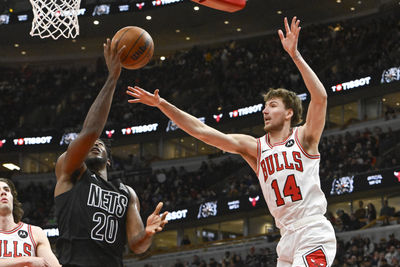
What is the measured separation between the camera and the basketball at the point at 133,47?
583cm

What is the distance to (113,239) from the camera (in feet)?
14.8

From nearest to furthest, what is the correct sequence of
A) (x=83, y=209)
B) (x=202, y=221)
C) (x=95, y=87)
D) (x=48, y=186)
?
(x=83, y=209)
(x=202, y=221)
(x=48, y=186)
(x=95, y=87)

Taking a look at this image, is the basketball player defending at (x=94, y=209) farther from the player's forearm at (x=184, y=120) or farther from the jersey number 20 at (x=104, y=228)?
the player's forearm at (x=184, y=120)

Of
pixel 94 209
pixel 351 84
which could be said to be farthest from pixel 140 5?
pixel 94 209

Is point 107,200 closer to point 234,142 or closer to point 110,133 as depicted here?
point 234,142

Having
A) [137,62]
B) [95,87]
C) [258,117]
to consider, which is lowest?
[137,62]

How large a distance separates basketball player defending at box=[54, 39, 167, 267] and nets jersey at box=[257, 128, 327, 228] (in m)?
1.40

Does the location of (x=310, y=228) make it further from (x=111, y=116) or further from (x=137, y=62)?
(x=111, y=116)

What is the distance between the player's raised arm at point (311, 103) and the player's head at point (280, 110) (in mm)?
228

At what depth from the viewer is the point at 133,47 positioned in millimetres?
5848

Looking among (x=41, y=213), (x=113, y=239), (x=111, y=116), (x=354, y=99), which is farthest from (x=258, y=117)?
(x=113, y=239)

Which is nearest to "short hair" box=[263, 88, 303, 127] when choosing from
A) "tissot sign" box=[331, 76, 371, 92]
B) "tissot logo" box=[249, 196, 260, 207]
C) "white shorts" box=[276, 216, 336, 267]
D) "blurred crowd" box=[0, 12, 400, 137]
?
"white shorts" box=[276, 216, 336, 267]

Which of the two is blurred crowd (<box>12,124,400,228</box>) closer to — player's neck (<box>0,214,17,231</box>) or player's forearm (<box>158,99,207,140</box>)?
player's forearm (<box>158,99,207,140</box>)

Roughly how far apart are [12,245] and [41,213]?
80.3ft
